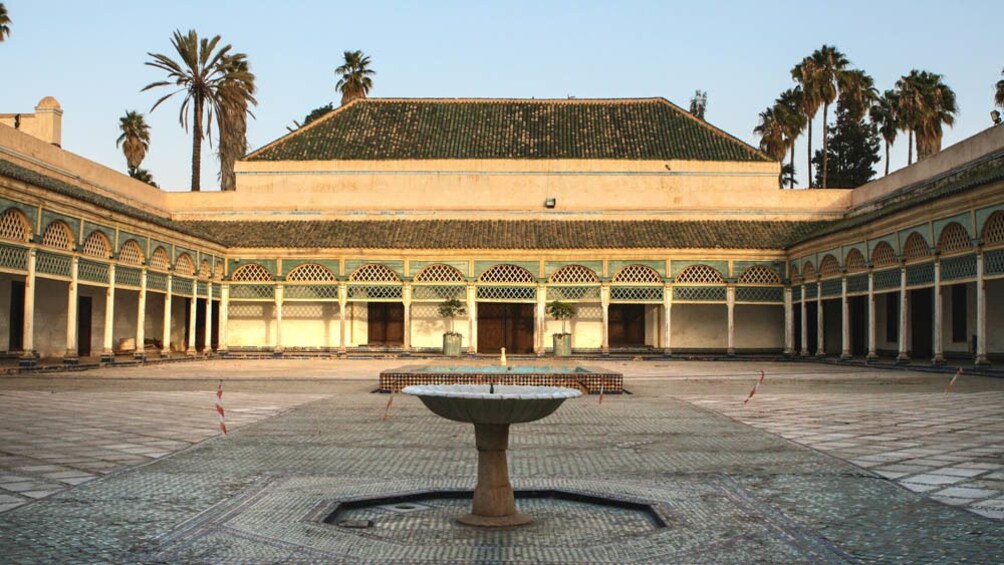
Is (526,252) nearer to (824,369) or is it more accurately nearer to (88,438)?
(824,369)

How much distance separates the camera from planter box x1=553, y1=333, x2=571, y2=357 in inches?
1286

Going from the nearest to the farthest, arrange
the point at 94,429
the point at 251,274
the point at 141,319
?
the point at 94,429
the point at 141,319
the point at 251,274

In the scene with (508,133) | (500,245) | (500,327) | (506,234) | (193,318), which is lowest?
(500,327)

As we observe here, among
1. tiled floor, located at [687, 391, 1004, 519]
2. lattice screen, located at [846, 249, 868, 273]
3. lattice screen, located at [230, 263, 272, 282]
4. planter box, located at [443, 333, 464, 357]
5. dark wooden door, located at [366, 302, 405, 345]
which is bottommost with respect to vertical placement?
tiled floor, located at [687, 391, 1004, 519]

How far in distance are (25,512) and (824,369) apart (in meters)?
22.6

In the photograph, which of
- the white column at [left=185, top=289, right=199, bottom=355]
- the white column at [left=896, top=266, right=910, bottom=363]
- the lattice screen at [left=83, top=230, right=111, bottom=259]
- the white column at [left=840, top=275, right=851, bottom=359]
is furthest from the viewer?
the white column at [left=185, top=289, right=199, bottom=355]

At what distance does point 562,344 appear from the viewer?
3266 centimetres

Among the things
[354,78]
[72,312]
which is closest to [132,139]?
[354,78]

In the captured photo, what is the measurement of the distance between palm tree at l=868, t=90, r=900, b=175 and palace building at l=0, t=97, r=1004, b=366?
15004 millimetres

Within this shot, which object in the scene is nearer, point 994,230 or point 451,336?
point 994,230

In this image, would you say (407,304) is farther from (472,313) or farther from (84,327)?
(84,327)

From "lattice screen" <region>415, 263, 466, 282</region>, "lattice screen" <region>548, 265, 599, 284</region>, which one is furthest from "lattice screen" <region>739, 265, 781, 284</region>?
"lattice screen" <region>415, 263, 466, 282</region>

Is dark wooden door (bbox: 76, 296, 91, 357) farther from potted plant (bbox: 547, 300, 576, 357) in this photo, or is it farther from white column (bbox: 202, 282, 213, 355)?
potted plant (bbox: 547, 300, 576, 357)

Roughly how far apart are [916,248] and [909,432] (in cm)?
1438
